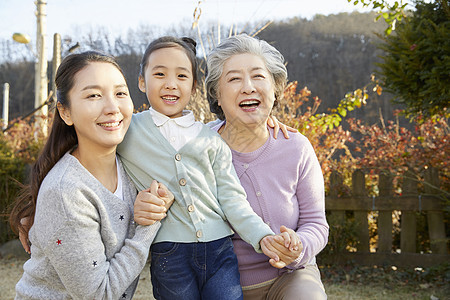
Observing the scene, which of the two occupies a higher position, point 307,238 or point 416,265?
point 307,238

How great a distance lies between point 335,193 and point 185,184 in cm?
372

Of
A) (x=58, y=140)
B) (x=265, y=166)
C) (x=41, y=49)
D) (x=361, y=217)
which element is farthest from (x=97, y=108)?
(x=41, y=49)

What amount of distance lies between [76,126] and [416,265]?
445 cm

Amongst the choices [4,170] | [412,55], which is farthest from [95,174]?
[4,170]

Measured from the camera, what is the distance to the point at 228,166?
6.12 feet

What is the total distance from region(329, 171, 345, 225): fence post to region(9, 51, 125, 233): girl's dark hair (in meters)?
3.82

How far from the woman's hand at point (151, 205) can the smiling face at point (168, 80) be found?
0.36 meters

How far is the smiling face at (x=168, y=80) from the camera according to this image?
5.88 feet

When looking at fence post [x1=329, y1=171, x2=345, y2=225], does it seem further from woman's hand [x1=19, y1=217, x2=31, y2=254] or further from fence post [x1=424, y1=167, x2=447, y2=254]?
woman's hand [x1=19, y1=217, x2=31, y2=254]

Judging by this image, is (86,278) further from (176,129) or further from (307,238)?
(307,238)

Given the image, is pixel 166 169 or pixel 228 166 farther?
pixel 228 166

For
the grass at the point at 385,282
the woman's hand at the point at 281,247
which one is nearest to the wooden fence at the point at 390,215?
the grass at the point at 385,282

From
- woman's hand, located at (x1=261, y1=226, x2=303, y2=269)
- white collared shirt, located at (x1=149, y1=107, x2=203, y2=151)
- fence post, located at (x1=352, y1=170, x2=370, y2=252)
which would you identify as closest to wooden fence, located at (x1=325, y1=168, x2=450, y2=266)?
fence post, located at (x1=352, y1=170, x2=370, y2=252)

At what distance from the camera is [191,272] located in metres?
1.68
